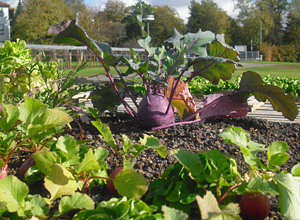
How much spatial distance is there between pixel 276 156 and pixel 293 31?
5149 centimetres

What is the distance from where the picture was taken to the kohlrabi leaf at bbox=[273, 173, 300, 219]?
0.84 meters

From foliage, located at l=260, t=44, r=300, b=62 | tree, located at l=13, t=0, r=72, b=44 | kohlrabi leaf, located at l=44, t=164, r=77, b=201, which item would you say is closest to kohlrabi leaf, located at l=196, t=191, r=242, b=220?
kohlrabi leaf, located at l=44, t=164, r=77, b=201

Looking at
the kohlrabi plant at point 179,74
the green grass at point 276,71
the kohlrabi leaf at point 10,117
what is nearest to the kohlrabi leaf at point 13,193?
the kohlrabi leaf at point 10,117

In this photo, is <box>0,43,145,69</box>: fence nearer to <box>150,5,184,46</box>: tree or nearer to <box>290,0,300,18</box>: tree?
<box>150,5,184,46</box>: tree

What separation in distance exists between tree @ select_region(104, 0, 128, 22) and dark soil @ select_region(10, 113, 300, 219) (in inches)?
2254

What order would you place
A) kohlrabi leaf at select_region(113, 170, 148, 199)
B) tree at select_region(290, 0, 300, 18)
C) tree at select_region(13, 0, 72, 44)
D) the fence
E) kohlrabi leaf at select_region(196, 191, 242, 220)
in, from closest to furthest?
kohlrabi leaf at select_region(196, 191, 242, 220) < kohlrabi leaf at select_region(113, 170, 148, 199) < the fence < tree at select_region(13, 0, 72, 44) < tree at select_region(290, 0, 300, 18)

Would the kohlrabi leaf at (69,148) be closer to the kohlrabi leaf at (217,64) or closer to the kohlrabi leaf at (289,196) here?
the kohlrabi leaf at (289,196)

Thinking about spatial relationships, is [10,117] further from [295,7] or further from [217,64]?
[295,7]

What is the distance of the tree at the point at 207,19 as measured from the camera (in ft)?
176

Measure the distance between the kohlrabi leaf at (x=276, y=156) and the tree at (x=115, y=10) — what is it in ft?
191

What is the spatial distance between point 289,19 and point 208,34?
5686cm

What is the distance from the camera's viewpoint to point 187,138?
1.78 m

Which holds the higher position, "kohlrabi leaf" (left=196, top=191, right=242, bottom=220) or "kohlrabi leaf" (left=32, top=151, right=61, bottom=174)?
"kohlrabi leaf" (left=32, top=151, right=61, bottom=174)

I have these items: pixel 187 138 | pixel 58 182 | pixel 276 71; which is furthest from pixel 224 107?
pixel 276 71
